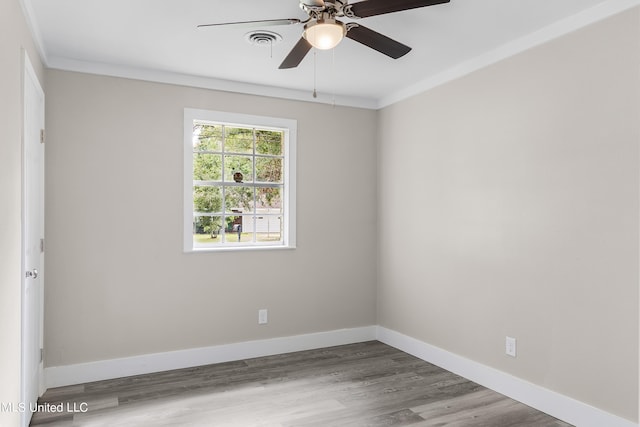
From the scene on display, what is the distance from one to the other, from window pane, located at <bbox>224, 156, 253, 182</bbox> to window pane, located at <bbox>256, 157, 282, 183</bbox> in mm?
81

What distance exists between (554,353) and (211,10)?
116 inches

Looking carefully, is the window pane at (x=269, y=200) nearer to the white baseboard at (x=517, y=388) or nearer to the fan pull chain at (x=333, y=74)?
the fan pull chain at (x=333, y=74)

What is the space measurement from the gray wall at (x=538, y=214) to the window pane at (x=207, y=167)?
5.69 ft

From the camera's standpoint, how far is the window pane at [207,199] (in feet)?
13.1

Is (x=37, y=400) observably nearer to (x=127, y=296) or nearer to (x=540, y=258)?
(x=127, y=296)

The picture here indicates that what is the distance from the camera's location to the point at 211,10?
2.58m

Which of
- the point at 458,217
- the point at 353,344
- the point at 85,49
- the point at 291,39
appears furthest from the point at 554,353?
the point at 85,49

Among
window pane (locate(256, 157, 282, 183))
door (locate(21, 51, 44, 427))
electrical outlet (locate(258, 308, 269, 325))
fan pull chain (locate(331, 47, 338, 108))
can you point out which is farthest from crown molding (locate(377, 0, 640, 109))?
door (locate(21, 51, 44, 427))

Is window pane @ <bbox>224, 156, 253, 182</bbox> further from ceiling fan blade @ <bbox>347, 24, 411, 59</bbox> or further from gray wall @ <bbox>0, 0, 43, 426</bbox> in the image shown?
ceiling fan blade @ <bbox>347, 24, 411, 59</bbox>

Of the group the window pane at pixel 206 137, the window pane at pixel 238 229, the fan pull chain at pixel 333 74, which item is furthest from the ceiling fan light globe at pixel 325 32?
the window pane at pixel 238 229

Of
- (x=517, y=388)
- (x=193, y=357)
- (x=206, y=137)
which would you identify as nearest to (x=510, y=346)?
(x=517, y=388)

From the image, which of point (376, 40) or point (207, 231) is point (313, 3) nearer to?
point (376, 40)

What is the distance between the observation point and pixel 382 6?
208 centimetres

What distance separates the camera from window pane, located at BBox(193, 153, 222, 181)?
157 inches
